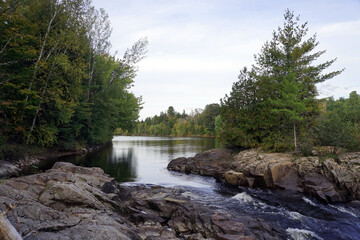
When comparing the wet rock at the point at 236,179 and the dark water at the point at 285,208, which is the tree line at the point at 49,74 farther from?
the wet rock at the point at 236,179

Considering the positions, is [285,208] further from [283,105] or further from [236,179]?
[283,105]

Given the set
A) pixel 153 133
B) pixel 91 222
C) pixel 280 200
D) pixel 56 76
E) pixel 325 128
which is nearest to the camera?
pixel 91 222

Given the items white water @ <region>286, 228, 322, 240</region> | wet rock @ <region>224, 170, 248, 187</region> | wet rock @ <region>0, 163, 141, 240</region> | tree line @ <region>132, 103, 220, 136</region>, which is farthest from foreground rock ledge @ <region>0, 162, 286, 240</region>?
tree line @ <region>132, 103, 220, 136</region>

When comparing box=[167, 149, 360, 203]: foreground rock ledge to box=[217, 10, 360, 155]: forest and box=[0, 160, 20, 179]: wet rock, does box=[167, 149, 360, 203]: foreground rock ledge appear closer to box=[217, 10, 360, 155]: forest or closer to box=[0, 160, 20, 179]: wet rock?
box=[217, 10, 360, 155]: forest

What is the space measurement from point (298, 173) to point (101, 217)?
12.3 meters

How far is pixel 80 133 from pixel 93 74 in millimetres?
8368

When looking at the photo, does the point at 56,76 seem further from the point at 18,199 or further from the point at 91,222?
the point at 91,222

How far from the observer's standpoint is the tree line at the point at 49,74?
14688mm

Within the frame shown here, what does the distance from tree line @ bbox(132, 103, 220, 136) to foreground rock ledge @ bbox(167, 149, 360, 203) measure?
7415 cm

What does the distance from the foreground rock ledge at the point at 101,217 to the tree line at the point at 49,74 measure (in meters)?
9.28

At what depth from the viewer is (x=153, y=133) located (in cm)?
13538

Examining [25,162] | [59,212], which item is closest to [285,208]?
[59,212]

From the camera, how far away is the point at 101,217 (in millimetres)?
6617

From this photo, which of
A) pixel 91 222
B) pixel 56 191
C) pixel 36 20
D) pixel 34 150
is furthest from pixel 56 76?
pixel 91 222
